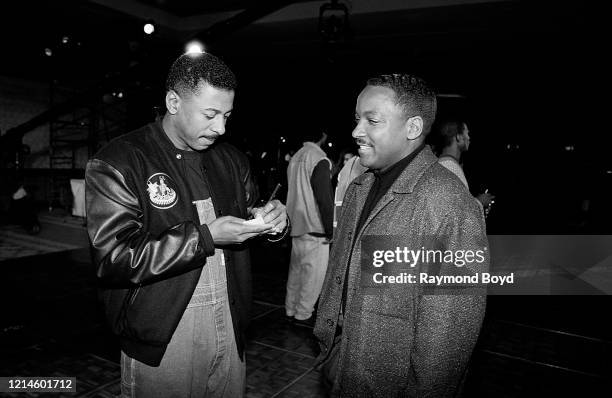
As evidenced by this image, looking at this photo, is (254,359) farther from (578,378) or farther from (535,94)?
(535,94)

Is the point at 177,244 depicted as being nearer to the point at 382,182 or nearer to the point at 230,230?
the point at 230,230

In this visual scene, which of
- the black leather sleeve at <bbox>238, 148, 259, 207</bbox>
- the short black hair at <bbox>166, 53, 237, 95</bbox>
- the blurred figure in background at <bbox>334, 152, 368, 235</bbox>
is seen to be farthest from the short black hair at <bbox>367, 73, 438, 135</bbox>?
the blurred figure in background at <bbox>334, 152, 368, 235</bbox>

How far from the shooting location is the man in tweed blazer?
4.66ft

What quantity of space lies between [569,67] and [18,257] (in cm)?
1258

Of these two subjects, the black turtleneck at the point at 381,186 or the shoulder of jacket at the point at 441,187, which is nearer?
the shoulder of jacket at the point at 441,187

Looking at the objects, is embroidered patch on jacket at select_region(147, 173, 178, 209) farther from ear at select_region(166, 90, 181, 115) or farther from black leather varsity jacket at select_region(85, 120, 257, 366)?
ear at select_region(166, 90, 181, 115)

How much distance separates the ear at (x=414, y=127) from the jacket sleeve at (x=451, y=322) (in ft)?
1.29

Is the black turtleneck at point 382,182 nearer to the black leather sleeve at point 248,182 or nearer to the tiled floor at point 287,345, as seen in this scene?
the black leather sleeve at point 248,182

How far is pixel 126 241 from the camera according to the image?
1.43 m

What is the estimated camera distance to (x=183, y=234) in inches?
56.4

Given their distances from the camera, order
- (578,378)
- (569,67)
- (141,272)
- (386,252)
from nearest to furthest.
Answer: (141,272) → (386,252) → (578,378) → (569,67)

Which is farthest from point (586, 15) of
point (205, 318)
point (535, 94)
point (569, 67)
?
point (205, 318)

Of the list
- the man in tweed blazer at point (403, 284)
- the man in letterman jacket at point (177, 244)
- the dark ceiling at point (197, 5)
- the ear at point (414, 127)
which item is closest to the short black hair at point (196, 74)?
the man in letterman jacket at point (177, 244)

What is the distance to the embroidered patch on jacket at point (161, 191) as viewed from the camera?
1.56 metres
